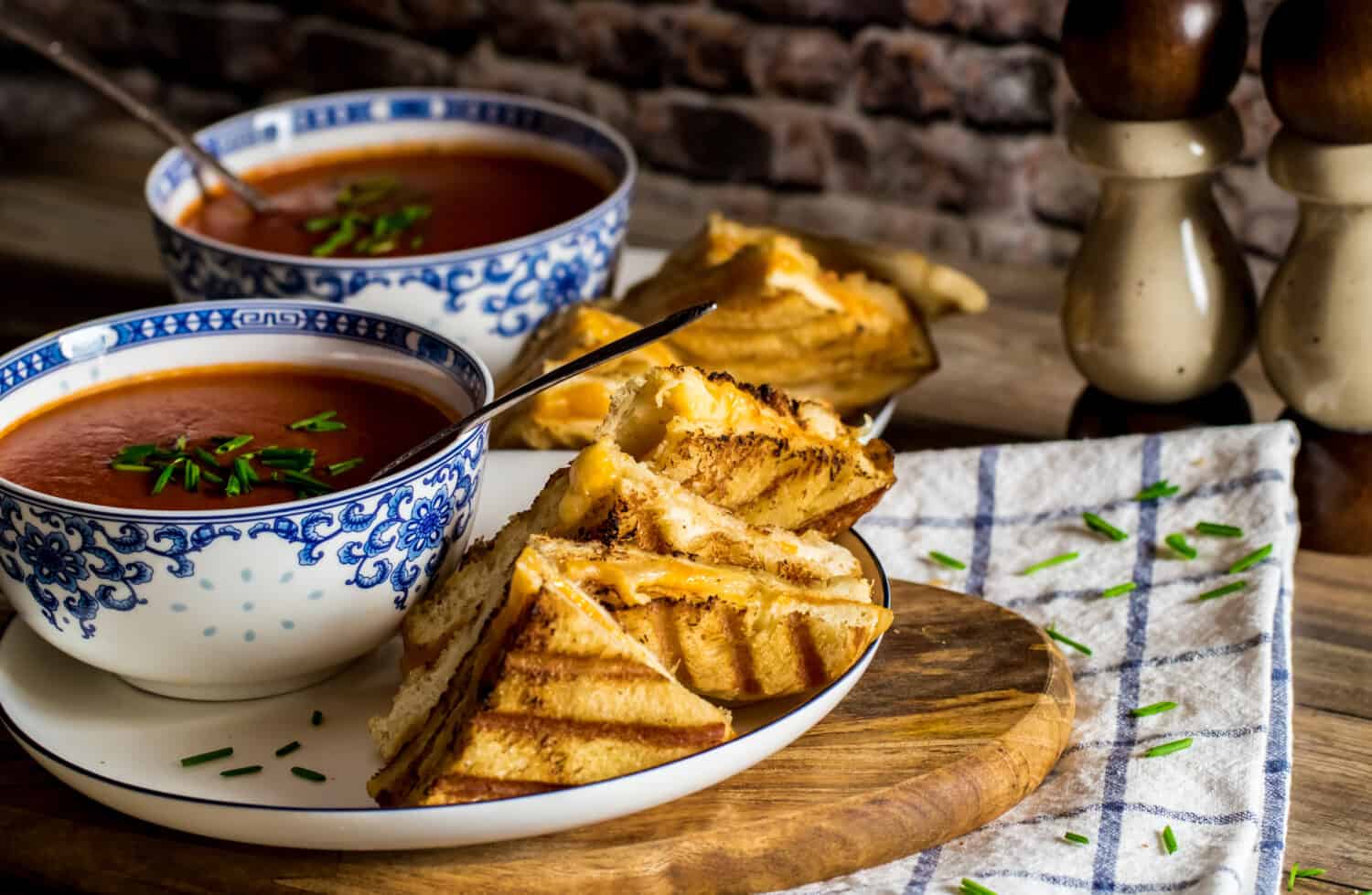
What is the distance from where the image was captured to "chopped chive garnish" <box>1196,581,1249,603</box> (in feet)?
5.93

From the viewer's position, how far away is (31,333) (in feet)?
8.74

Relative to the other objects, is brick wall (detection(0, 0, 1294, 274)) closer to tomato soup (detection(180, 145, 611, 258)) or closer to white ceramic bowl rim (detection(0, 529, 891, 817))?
tomato soup (detection(180, 145, 611, 258))

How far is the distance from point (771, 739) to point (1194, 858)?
38 centimetres

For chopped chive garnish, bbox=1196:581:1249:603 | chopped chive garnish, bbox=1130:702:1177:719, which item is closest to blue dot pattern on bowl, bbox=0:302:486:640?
chopped chive garnish, bbox=1130:702:1177:719

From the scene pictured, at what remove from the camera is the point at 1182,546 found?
6.22ft

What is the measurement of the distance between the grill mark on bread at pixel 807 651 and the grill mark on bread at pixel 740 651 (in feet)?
0.14

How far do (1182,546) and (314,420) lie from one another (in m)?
0.99

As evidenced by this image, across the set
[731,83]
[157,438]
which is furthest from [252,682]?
[731,83]

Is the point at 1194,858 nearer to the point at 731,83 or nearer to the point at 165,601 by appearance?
the point at 165,601

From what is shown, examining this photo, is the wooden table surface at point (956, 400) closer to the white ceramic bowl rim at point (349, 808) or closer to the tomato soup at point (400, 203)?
the white ceramic bowl rim at point (349, 808)

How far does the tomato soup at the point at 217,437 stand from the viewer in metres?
1.53

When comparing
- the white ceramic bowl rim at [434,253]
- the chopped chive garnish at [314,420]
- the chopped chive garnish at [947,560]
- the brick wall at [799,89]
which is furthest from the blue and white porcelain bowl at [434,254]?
the chopped chive garnish at [947,560]

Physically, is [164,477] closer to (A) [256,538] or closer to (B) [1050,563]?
(A) [256,538]

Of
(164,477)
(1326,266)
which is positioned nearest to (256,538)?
(164,477)
